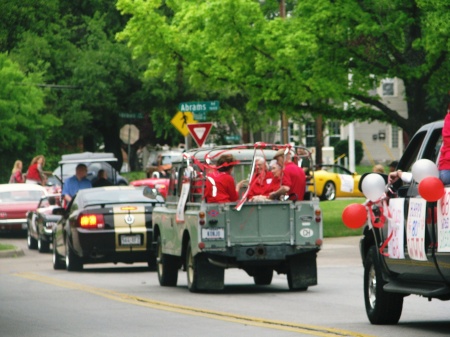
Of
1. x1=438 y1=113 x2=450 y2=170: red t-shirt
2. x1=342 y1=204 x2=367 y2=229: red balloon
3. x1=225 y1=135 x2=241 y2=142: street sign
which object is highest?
x1=225 y1=135 x2=241 y2=142: street sign

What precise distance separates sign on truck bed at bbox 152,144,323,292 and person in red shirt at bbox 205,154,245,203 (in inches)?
4.2

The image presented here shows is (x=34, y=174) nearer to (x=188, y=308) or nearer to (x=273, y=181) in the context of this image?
(x=273, y=181)

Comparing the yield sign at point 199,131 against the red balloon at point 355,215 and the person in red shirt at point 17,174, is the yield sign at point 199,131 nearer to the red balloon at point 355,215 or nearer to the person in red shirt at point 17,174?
the person in red shirt at point 17,174

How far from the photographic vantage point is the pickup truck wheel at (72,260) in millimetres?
24786

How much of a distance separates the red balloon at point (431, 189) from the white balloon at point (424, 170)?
0.24m

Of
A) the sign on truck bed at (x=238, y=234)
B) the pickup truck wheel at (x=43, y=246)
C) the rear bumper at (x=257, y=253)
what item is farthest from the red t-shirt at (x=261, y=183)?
the pickup truck wheel at (x=43, y=246)

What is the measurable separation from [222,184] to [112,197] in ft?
20.1

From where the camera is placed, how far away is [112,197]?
2475 centimetres

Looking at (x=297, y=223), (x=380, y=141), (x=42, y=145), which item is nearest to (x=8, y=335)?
(x=297, y=223)

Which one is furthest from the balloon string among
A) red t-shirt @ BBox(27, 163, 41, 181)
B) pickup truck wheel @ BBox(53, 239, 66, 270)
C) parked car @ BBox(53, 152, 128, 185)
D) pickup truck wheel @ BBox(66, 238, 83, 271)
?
red t-shirt @ BBox(27, 163, 41, 181)

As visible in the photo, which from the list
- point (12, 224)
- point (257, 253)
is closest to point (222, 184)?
point (257, 253)

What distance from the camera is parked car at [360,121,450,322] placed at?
12094mm

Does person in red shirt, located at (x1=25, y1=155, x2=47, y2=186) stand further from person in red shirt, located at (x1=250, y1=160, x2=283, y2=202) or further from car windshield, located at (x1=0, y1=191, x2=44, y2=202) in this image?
person in red shirt, located at (x1=250, y1=160, x2=283, y2=202)

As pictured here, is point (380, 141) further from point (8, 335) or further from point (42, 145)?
point (8, 335)
